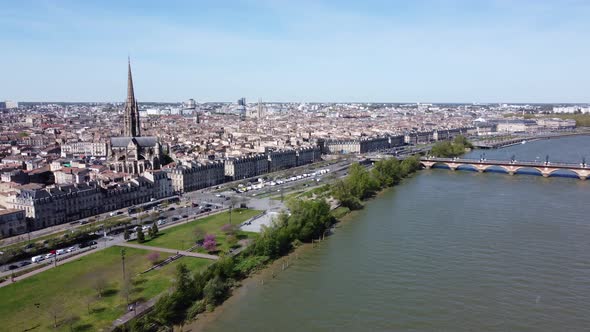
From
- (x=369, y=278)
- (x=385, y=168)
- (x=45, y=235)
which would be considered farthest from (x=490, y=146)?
(x=45, y=235)

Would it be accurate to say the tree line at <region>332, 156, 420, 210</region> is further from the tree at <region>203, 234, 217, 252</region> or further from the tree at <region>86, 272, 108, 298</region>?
the tree at <region>86, 272, 108, 298</region>

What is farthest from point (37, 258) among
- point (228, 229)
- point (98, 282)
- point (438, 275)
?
point (438, 275)

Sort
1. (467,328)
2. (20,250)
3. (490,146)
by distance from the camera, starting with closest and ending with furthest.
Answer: (467,328) < (20,250) < (490,146)

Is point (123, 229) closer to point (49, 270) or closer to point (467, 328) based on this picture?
point (49, 270)

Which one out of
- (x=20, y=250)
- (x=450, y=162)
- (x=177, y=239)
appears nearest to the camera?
(x=20, y=250)

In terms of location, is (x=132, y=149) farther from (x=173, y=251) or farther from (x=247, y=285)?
(x=247, y=285)

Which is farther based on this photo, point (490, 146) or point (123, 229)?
point (490, 146)

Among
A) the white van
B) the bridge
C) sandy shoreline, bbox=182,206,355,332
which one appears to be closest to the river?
sandy shoreline, bbox=182,206,355,332
